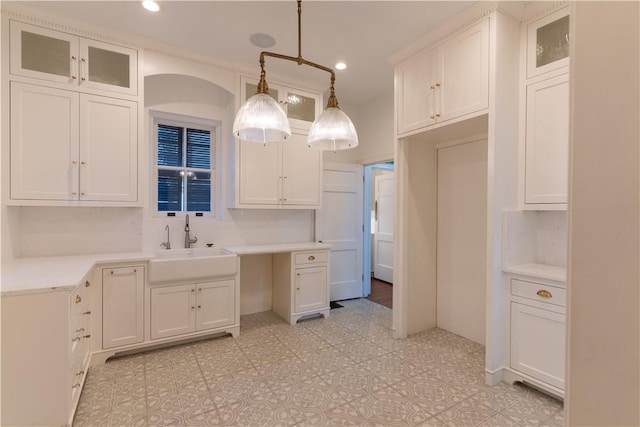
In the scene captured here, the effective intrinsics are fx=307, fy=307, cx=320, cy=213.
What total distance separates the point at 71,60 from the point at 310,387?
3.29 m

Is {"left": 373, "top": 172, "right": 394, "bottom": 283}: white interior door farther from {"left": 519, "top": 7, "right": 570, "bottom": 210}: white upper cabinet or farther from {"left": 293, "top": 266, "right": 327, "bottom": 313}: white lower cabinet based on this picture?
{"left": 519, "top": 7, "right": 570, "bottom": 210}: white upper cabinet

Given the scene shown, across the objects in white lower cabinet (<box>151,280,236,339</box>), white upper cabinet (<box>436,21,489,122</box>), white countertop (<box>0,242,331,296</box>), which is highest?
white upper cabinet (<box>436,21,489,122</box>)

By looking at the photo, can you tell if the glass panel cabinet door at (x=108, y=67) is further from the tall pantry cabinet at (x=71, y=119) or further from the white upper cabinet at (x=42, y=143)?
the white upper cabinet at (x=42, y=143)

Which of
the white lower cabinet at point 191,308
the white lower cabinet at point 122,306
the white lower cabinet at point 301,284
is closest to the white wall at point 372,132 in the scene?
the white lower cabinet at point 301,284

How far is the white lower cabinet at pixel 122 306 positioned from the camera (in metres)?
2.59

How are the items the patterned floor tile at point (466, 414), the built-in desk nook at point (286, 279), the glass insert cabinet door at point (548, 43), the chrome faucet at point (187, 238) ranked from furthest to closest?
1. the built-in desk nook at point (286, 279)
2. the chrome faucet at point (187, 238)
3. the glass insert cabinet door at point (548, 43)
4. the patterned floor tile at point (466, 414)

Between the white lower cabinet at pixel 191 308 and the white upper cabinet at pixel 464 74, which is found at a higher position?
the white upper cabinet at pixel 464 74

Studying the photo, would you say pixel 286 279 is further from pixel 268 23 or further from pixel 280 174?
pixel 268 23

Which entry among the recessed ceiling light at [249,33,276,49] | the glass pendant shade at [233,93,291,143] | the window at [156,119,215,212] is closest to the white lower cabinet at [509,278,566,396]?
the glass pendant shade at [233,93,291,143]

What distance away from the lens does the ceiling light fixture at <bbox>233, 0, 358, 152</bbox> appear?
191 cm

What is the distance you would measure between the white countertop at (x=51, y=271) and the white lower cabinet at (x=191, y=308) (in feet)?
1.24

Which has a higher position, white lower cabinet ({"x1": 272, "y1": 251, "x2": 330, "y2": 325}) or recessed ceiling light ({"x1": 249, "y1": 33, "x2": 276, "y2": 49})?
recessed ceiling light ({"x1": 249, "y1": 33, "x2": 276, "y2": 49})

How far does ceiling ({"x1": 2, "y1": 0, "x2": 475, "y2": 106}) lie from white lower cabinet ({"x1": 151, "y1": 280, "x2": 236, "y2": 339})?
2324 mm

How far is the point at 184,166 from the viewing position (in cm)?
357
